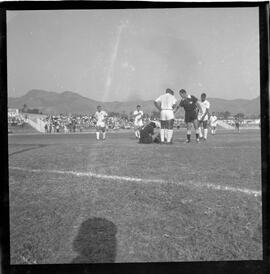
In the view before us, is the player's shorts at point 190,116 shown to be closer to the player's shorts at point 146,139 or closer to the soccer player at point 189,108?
the soccer player at point 189,108

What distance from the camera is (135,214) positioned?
369 centimetres

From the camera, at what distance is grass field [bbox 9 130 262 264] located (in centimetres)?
318

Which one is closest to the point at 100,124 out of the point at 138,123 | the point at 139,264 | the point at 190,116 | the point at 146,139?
the point at 146,139

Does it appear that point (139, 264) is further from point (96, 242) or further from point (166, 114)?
point (166, 114)

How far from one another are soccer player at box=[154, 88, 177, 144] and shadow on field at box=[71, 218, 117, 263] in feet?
17.3

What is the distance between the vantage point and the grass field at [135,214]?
3.18 metres

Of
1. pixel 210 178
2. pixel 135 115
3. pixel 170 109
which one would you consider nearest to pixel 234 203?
pixel 210 178

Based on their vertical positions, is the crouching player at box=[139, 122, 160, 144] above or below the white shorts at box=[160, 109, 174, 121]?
below

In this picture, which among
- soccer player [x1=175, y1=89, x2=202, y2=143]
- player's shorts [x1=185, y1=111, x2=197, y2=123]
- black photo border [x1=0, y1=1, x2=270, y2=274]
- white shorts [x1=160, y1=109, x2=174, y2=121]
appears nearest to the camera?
black photo border [x1=0, y1=1, x2=270, y2=274]

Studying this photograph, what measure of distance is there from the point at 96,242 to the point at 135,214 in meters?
0.58

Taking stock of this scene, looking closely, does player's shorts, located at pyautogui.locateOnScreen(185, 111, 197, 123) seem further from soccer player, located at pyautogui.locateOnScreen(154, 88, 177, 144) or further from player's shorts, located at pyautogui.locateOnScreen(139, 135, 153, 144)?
player's shorts, located at pyautogui.locateOnScreen(139, 135, 153, 144)

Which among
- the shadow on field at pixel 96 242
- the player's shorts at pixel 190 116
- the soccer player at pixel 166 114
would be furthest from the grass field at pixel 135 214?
the player's shorts at pixel 190 116

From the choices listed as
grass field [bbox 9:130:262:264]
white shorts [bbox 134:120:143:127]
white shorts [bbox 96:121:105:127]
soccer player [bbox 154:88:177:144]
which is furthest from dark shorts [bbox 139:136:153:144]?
grass field [bbox 9:130:262:264]

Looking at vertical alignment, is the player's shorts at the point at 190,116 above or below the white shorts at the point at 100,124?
above
